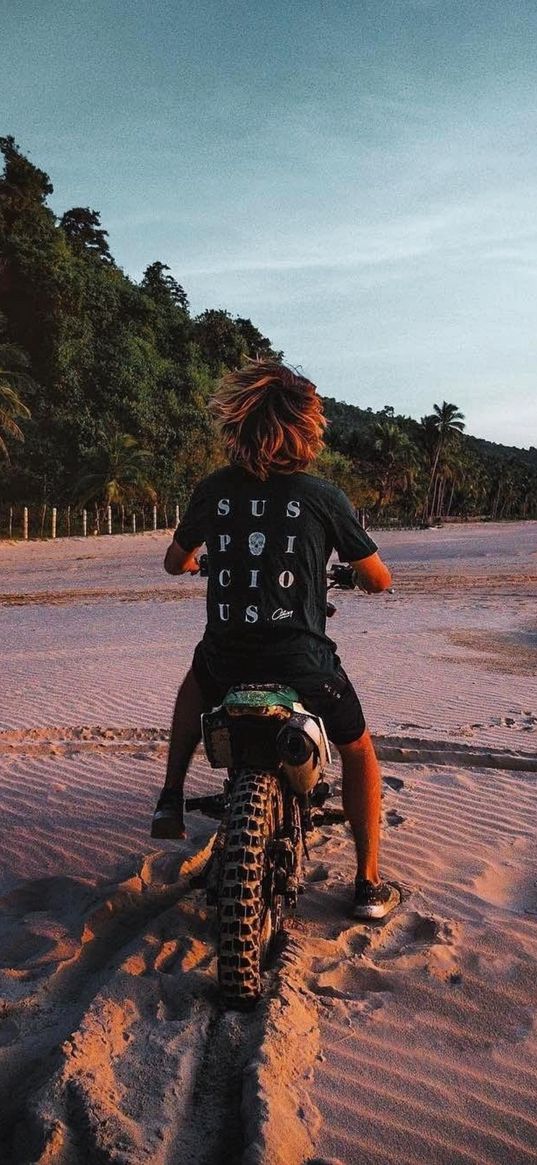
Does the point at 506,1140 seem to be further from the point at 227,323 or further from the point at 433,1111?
the point at 227,323

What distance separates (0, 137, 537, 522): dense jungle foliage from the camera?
4412 centimetres

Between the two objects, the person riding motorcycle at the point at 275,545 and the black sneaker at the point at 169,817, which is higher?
the person riding motorcycle at the point at 275,545

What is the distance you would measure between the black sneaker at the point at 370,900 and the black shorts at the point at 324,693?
27.0 inches

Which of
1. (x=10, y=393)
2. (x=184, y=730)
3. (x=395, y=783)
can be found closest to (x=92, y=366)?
(x=10, y=393)

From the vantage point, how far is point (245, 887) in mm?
2797

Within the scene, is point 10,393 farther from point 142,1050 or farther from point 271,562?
point 142,1050

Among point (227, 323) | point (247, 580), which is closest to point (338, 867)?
Result: point (247, 580)

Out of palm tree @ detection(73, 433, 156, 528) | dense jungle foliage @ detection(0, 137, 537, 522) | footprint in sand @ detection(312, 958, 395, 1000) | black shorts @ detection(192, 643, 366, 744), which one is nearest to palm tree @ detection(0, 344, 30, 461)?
dense jungle foliage @ detection(0, 137, 537, 522)

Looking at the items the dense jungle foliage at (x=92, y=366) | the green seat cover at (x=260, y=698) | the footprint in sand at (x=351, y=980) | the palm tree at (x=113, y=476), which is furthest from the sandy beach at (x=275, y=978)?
the palm tree at (x=113, y=476)

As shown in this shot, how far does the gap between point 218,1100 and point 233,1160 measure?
23 cm

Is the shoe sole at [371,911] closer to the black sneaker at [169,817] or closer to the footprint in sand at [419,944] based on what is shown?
the footprint in sand at [419,944]

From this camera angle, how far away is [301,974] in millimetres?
3191

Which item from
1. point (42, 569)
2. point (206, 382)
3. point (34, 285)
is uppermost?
point (34, 285)

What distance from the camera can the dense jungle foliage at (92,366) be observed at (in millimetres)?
44125
